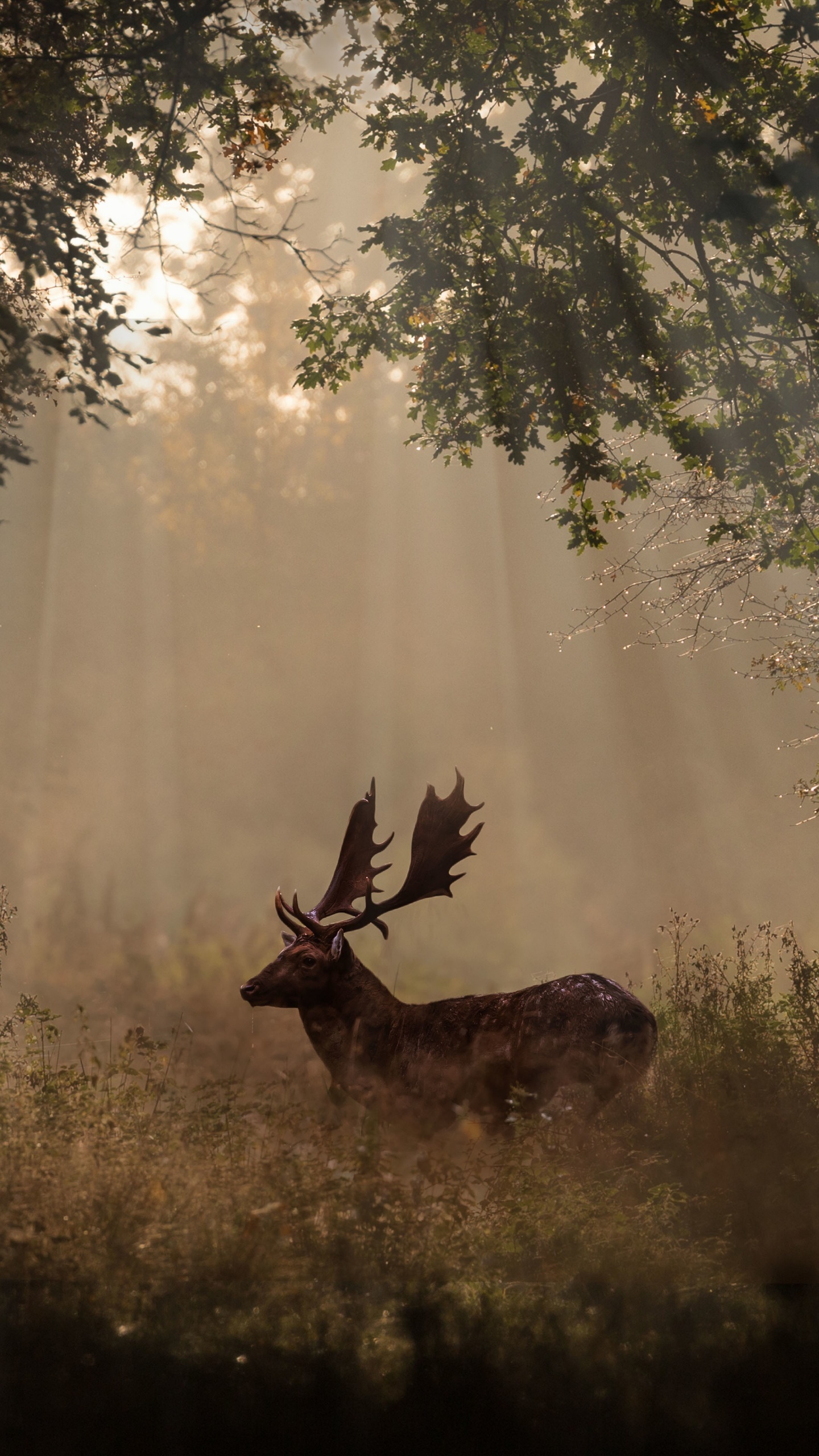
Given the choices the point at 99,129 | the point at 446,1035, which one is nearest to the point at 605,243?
the point at 99,129

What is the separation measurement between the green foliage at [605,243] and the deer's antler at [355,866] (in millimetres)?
2624

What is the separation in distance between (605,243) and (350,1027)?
19.0 feet

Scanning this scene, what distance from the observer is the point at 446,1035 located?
16.5ft

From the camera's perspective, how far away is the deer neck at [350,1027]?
5062 millimetres

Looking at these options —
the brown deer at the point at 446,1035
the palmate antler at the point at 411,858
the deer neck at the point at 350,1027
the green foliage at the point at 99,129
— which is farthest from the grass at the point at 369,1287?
the green foliage at the point at 99,129

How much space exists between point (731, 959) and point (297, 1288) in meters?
4.59

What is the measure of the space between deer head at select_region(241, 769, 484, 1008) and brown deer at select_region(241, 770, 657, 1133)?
0.02 m

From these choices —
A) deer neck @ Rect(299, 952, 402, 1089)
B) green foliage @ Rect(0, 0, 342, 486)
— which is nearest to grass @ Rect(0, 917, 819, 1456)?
deer neck @ Rect(299, 952, 402, 1089)

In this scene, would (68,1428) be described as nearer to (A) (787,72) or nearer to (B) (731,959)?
(B) (731,959)

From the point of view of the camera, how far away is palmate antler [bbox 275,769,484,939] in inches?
231

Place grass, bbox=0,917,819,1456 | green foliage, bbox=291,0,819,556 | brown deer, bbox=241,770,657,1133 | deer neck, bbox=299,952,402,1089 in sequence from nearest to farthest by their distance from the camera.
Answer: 1. grass, bbox=0,917,819,1456
2. brown deer, bbox=241,770,657,1133
3. deer neck, bbox=299,952,402,1089
4. green foliage, bbox=291,0,819,556

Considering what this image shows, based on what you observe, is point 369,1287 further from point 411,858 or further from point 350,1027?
point 411,858

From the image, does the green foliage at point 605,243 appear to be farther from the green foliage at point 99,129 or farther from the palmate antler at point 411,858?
the palmate antler at point 411,858

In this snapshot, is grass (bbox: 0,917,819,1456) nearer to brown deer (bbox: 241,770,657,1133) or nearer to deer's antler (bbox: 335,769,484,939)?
brown deer (bbox: 241,770,657,1133)
